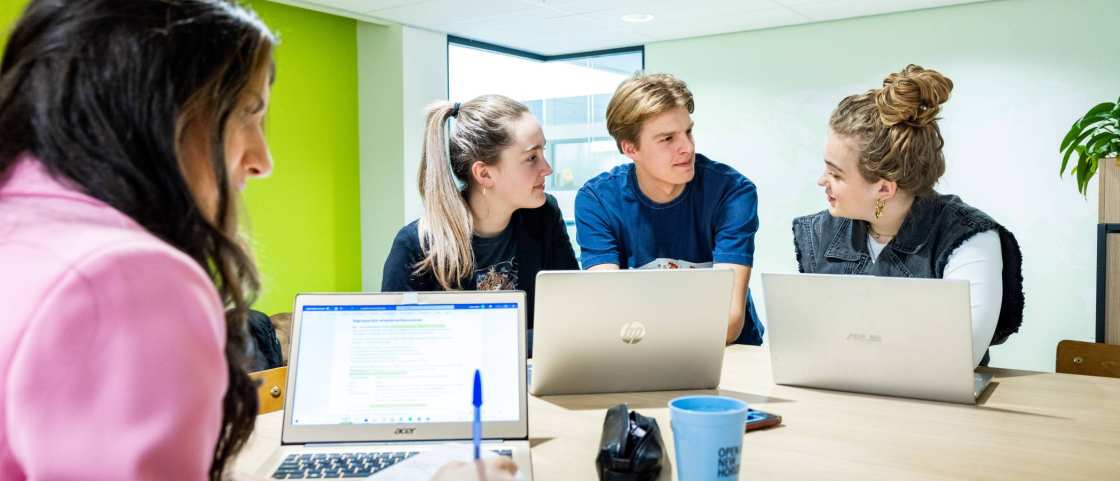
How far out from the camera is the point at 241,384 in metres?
0.81

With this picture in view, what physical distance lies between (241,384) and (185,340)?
0.87 ft

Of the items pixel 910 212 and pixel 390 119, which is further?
pixel 390 119

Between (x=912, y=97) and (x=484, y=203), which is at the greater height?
(x=912, y=97)

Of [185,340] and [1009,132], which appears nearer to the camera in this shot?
[185,340]

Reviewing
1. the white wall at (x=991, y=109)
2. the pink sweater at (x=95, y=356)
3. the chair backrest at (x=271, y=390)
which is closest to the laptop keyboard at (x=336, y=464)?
the chair backrest at (x=271, y=390)

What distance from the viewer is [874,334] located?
5.17ft

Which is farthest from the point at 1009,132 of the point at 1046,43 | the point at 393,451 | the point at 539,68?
the point at 393,451

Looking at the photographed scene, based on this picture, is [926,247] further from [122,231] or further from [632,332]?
[122,231]

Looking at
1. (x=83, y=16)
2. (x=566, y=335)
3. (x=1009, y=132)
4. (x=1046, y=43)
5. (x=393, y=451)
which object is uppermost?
(x=1046, y=43)

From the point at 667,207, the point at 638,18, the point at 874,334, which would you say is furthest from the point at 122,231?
the point at 638,18

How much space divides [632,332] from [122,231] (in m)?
1.13

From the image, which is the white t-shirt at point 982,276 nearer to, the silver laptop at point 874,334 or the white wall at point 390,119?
the silver laptop at point 874,334

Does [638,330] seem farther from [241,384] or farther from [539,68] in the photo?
[539,68]

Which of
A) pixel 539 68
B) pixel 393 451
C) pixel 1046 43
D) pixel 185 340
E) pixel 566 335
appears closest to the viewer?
pixel 185 340
